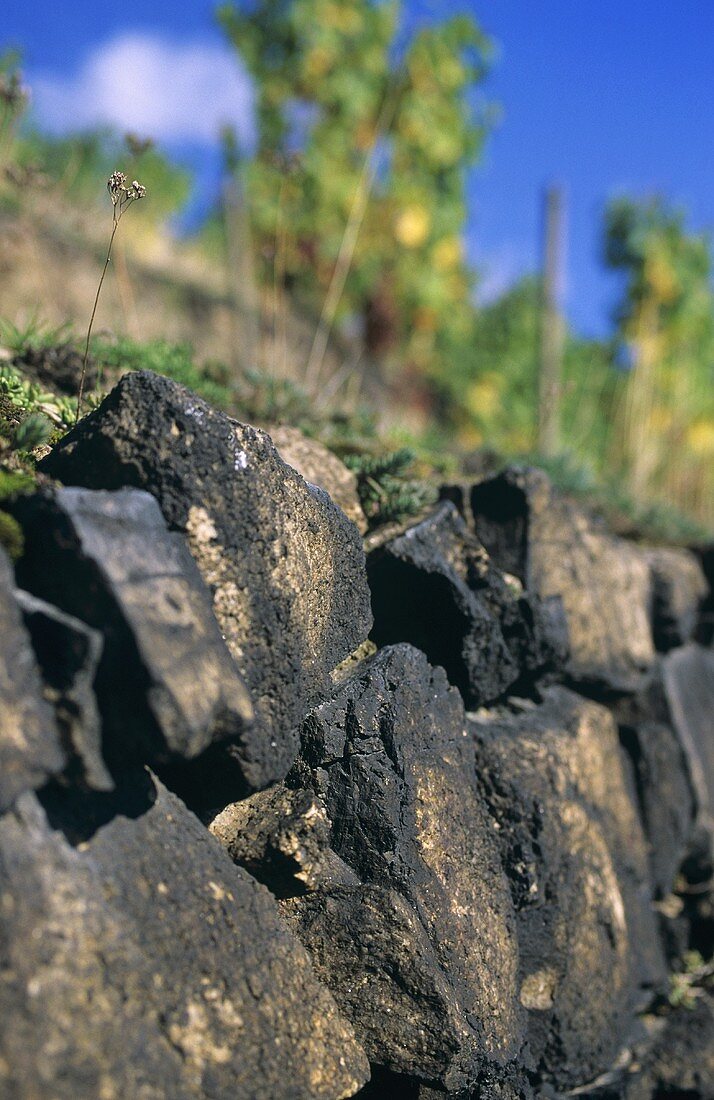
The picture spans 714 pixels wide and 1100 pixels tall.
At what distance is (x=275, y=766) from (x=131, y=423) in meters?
0.76

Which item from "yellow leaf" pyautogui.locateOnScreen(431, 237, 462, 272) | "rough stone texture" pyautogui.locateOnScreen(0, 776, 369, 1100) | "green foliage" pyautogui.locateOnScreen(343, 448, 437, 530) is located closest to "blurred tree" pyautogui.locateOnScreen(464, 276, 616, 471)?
"yellow leaf" pyautogui.locateOnScreen(431, 237, 462, 272)

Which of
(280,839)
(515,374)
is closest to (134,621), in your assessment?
(280,839)

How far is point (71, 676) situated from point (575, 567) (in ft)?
7.92

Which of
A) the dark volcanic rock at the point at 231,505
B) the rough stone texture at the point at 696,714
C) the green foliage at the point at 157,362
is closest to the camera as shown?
the dark volcanic rock at the point at 231,505

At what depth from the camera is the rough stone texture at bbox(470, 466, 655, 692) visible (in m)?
3.55

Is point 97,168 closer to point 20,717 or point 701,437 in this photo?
point 701,437

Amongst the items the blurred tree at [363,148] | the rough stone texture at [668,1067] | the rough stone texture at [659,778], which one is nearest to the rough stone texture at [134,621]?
the rough stone texture at [668,1067]

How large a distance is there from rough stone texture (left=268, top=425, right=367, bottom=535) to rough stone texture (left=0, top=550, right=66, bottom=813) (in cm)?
147

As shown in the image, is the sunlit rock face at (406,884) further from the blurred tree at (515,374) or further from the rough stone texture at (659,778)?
the blurred tree at (515,374)

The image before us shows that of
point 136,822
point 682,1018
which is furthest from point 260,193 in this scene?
point 136,822

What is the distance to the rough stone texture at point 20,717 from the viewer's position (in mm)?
1645

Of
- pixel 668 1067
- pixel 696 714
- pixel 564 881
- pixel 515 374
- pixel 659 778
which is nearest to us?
pixel 564 881

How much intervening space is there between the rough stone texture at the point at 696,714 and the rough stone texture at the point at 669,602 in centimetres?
10

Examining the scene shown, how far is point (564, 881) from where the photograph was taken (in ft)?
10.1
